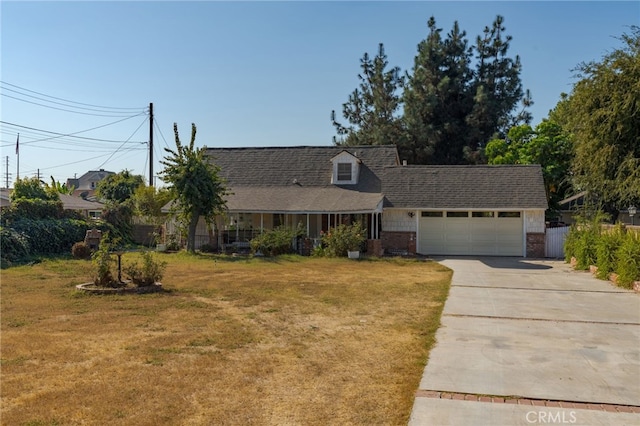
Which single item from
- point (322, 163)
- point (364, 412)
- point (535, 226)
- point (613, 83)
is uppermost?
point (613, 83)

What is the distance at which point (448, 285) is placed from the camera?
15.0 metres

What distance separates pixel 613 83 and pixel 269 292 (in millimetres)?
18054

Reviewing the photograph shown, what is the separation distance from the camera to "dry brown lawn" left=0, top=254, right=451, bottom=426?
570 cm

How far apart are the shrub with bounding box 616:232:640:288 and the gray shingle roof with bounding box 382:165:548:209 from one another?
8882 mm

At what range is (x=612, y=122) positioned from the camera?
864 inches

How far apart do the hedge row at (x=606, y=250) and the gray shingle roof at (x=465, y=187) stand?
11.4 ft

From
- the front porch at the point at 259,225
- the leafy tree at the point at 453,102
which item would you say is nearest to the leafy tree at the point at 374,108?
the leafy tree at the point at 453,102

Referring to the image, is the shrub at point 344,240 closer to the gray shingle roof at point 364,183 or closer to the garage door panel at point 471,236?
the gray shingle roof at point 364,183

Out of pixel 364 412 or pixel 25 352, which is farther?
pixel 25 352

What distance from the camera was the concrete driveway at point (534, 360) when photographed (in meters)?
5.64

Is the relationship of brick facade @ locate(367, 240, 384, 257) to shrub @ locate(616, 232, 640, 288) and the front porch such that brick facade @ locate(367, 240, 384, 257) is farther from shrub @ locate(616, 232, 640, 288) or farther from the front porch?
shrub @ locate(616, 232, 640, 288)

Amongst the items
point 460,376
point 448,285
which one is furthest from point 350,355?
point 448,285

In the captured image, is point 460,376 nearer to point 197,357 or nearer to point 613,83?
point 197,357
